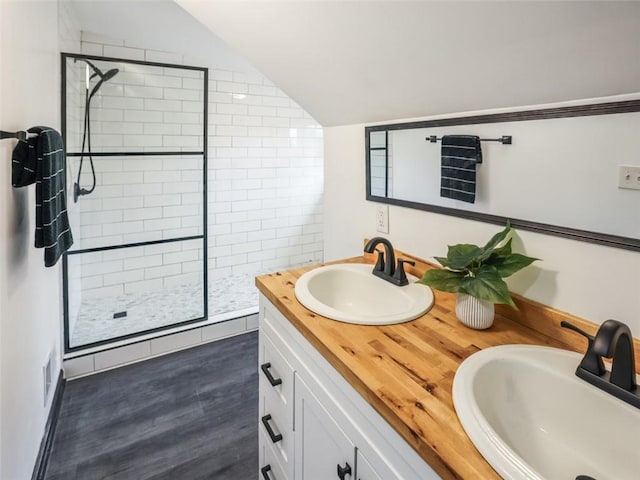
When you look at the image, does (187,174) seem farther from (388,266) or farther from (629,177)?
(629,177)

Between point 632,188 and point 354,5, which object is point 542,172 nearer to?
point 632,188

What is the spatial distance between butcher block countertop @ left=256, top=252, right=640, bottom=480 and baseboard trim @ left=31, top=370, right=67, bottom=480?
1.33m

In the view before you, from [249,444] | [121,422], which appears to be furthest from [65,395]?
[249,444]

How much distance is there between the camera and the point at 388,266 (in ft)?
4.79

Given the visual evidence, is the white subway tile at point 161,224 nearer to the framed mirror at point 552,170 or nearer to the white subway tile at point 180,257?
the white subway tile at point 180,257

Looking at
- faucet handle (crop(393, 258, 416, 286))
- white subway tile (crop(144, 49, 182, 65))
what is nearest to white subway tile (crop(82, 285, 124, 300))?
white subway tile (crop(144, 49, 182, 65))

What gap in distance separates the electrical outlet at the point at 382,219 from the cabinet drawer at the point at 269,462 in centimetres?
99

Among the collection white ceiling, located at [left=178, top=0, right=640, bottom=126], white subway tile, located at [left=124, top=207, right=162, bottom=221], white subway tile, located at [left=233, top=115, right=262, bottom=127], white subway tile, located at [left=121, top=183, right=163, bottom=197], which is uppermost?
white subway tile, located at [left=233, top=115, right=262, bottom=127]

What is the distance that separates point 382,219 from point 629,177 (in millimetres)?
946

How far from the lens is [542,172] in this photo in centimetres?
107

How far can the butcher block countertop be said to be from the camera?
674mm

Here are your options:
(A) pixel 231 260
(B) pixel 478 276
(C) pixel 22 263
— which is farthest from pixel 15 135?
(A) pixel 231 260

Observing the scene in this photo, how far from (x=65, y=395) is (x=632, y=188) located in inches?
110

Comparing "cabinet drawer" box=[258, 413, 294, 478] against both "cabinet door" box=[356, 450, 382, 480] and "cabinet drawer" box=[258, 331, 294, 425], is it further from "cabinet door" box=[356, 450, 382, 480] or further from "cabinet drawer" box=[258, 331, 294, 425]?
"cabinet door" box=[356, 450, 382, 480]
